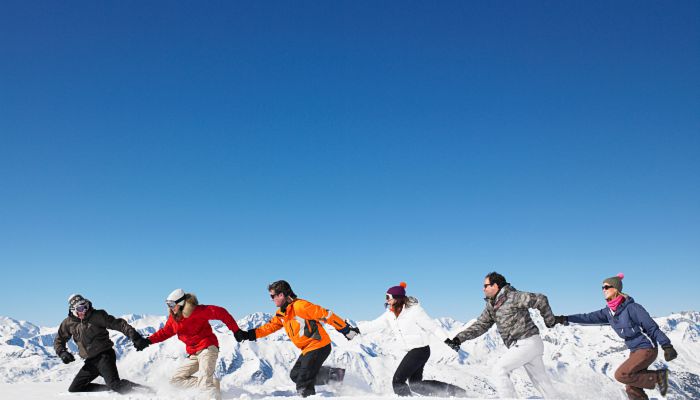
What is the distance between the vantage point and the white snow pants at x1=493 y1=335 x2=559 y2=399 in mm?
9273

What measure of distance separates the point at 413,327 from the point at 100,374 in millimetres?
6601

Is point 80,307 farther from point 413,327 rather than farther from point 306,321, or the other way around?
point 413,327

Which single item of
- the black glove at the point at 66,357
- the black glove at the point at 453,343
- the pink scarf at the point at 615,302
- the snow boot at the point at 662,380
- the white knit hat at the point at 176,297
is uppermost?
the white knit hat at the point at 176,297

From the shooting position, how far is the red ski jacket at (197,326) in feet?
32.0

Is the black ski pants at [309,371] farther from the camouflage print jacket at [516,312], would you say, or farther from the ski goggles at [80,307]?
the ski goggles at [80,307]

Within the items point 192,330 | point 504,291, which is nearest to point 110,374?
point 192,330

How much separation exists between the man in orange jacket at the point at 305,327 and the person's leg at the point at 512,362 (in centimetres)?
289

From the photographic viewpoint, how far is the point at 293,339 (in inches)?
394

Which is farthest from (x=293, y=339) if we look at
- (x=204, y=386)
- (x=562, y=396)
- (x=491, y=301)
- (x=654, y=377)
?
(x=654, y=377)

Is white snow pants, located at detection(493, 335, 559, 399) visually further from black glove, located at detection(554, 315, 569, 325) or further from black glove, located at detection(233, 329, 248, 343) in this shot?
black glove, located at detection(233, 329, 248, 343)

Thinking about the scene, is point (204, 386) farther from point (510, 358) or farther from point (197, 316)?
point (510, 358)

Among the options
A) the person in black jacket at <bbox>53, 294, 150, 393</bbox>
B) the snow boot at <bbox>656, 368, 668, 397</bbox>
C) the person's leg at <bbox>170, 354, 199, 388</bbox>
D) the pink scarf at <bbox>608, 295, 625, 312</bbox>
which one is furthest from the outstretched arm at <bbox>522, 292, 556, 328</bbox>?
the person in black jacket at <bbox>53, 294, 150, 393</bbox>

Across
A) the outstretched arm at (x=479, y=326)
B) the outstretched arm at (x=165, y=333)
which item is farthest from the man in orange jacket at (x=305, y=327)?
the outstretched arm at (x=479, y=326)

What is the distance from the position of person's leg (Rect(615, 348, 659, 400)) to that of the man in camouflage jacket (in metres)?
1.26
